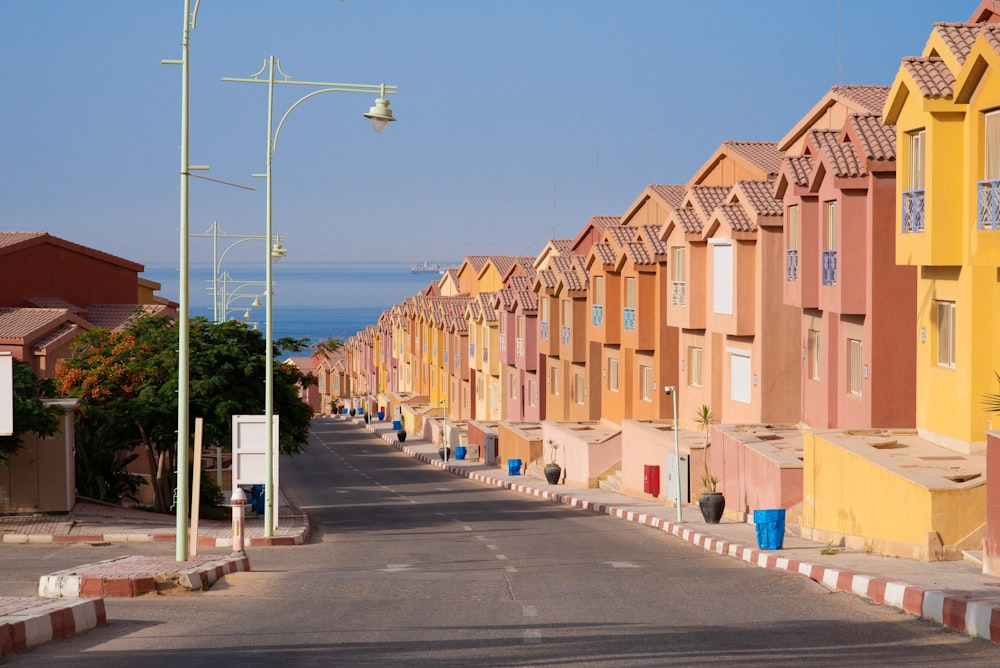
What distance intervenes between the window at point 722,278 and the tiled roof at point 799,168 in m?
6.70

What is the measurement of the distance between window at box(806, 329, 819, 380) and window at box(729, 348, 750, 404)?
16.5 feet

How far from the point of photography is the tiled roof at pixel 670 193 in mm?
55125

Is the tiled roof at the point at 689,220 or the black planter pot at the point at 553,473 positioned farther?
the black planter pot at the point at 553,473

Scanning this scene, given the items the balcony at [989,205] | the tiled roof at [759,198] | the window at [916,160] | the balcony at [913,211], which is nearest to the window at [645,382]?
the tiled roof at [759,198]

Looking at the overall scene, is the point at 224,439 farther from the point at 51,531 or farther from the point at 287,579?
the point at 287,579

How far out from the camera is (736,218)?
40844 mm

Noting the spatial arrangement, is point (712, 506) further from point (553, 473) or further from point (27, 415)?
point (553, 473)

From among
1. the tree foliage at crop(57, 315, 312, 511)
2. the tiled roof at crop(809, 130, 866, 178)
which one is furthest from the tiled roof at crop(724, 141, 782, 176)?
the tree foliage at crop(57, 315, 312, 511)

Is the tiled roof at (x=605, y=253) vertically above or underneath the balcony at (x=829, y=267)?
above

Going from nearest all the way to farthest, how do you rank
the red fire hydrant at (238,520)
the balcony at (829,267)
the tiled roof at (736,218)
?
1. the red fire hydrant at (238,520)
2. the balcony at (829,267)
3. the tiled roof at (736,218)

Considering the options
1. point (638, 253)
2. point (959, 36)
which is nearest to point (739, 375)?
point (638, 253)

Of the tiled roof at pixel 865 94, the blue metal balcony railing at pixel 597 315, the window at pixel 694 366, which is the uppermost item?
the tiled roof at pixel 865 94

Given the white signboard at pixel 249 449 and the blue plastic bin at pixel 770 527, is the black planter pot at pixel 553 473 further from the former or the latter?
the blue plastic bin at pixel 770 527

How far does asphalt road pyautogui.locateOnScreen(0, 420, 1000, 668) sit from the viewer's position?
11.4 metres
